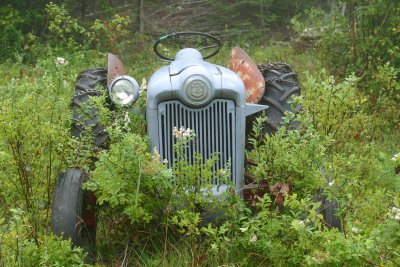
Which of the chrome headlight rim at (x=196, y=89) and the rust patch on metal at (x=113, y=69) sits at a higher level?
the rust patch on metal at (x=113, y=69)

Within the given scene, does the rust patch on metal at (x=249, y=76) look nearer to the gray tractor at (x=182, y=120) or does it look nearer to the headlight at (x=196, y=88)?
the gray tractor at (x=182, y=120)

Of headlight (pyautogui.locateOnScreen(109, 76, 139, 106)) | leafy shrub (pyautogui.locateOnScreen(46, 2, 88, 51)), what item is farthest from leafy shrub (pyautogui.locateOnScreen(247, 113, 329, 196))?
leafy shrub (pyautogui.locateOnScreen(46, 2, 88, 51))

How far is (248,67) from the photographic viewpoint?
6.54 meters

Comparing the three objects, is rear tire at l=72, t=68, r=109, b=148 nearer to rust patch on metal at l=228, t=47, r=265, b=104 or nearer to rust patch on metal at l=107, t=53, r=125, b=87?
rust patch on metal at l=107, t=53, r=125, b=87

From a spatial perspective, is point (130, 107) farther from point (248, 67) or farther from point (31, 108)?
point (248, 67)

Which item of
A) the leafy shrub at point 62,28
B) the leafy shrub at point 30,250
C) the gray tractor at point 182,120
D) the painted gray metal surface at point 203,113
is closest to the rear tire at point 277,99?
the gray tractor at point 182,120

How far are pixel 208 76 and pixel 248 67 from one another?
1705 millimetres

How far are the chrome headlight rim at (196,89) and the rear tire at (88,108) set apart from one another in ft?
2.38

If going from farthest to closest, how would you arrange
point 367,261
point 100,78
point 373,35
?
point 373,35, point 100,78, point 367,261

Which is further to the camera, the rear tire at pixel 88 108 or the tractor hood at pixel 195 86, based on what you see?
the rear tire at pixel 88 108

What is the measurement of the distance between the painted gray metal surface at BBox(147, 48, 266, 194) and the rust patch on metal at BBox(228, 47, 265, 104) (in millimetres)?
1107

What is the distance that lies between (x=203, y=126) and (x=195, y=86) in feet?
1.06

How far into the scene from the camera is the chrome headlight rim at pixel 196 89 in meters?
4.84

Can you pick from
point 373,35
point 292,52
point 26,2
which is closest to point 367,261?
point 373,35
